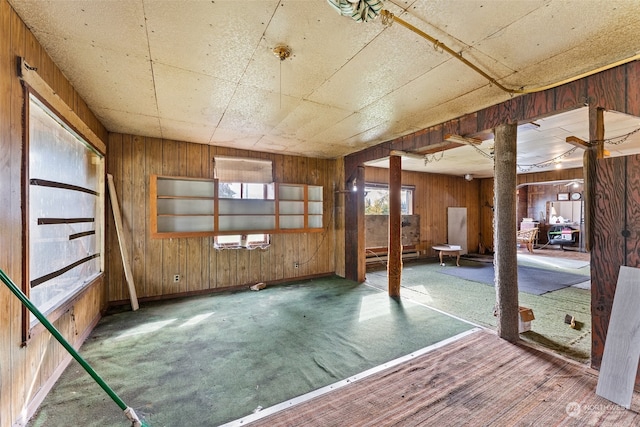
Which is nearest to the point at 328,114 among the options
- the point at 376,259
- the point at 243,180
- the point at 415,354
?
the point at 243,180

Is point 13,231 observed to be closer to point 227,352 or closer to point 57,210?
point 57,210

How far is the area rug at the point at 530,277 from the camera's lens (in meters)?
4.43

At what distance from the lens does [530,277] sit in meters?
5.12

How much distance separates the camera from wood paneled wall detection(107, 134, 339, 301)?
371cm

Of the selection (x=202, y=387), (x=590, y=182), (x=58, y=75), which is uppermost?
(x=58, y=75)

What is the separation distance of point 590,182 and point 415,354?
1972 mm

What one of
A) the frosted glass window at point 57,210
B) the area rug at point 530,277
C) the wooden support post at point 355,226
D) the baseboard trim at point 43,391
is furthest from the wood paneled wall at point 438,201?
the baseboard trim at point 43,391

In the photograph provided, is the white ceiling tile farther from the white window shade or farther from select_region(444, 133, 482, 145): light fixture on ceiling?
select_region(444, 133, 482, 145): light fixture on ceiling

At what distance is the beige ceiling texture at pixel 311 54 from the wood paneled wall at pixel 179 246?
2.70 ft

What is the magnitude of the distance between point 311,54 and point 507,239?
95.7 inches

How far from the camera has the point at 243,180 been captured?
4480mm

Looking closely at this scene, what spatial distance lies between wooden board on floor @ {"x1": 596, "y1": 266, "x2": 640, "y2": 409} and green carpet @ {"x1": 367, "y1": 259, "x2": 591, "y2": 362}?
0.47 meters

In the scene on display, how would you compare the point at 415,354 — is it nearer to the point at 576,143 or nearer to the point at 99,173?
the point at 576,143

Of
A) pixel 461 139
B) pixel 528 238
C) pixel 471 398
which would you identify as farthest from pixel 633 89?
pixel 528 238
